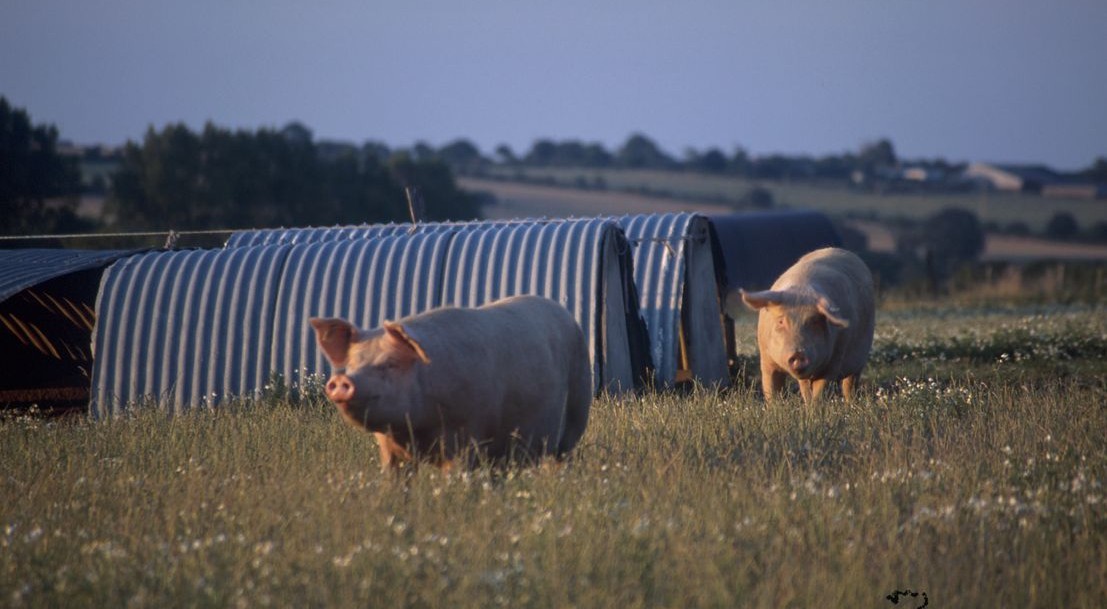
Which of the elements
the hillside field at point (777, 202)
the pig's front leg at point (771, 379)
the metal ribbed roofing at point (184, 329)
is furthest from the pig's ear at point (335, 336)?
the hillside field at point (777, 202)

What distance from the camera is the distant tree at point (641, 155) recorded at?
10700cm

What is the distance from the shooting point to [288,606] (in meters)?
5.16

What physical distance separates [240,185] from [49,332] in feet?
92.1

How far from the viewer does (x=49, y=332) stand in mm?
16297

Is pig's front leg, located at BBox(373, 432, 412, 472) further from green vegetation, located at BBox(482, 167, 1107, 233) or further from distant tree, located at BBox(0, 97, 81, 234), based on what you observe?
green vegetation, located at BBox(482, 167, 1107, 233)

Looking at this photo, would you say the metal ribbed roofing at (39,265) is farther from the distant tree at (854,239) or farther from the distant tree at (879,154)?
the distant tree at (879,154)

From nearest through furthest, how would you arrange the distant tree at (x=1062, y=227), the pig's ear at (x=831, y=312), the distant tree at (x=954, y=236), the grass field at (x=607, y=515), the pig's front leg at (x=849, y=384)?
the grass field at (x=607, y=515)
the pig's ear at (x=831, y=312)
the pig's front leg at (x=849, y=384)
the distant tree at (x=954, y=236)
the distant tree at (x=1062, y=227)

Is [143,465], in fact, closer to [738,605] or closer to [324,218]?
[738,605]

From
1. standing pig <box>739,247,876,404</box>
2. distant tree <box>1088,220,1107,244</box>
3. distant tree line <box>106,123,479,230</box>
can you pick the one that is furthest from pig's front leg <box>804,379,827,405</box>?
distant tree <box>1088,220,1107,244</box>

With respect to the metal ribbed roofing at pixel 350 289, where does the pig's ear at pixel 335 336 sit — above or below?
above

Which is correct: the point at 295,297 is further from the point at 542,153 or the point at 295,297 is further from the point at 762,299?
the point at 542,153

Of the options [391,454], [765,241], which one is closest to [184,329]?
[391,454]

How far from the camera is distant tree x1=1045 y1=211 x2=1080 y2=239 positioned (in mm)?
66762

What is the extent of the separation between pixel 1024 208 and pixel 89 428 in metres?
77.7
